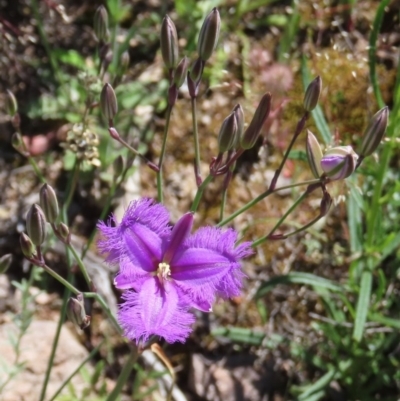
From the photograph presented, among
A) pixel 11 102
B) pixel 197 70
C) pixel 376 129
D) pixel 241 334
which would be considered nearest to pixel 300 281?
pixel 241 334

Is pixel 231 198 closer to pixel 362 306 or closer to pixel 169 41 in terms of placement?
pixel 362 306

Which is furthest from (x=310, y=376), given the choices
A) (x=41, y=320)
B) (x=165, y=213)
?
(x=165, y=213)

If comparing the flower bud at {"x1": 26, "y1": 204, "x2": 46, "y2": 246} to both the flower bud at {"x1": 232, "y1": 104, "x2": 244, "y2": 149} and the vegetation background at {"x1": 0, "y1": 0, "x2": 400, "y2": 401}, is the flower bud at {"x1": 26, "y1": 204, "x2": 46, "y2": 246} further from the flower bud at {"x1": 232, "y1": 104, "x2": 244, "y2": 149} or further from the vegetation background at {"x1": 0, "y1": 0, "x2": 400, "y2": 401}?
the flower bud at {"x1": 232, "y1": 104, "x2": 244, "y2": 149}

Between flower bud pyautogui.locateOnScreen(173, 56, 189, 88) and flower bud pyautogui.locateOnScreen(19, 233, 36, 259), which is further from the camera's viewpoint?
flower bud pyautogui.locateOnScreen(173, 56, 189, 88)

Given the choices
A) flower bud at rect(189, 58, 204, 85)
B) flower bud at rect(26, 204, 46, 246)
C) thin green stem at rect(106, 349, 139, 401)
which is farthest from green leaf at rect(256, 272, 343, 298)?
flower bud at rect(26, 204, 46, 246)

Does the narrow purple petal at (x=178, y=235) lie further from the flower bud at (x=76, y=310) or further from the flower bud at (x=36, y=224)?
the flower bud at (x=36, y=224)

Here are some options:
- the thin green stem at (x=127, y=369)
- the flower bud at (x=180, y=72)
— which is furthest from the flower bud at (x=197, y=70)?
the thin green stem at (x=127, y=369)
